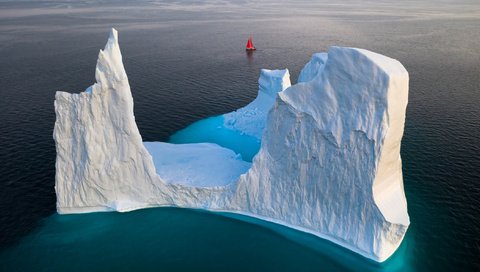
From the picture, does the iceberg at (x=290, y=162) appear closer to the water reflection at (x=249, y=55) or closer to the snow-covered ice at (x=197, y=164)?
the snow-covered ice at (x=197, y=164)

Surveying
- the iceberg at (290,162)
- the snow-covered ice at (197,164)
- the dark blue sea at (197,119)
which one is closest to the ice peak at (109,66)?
the iceberg at (290,162)

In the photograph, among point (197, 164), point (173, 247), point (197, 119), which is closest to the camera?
point (173, 247)

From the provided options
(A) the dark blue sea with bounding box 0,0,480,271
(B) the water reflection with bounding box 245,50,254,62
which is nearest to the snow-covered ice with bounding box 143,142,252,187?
(A) the dark blue sea with bounding box 0,0,480,271

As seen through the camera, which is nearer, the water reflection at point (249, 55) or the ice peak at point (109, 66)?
the ice peak at point (109, 66)

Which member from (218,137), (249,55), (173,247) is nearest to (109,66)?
(173,247)

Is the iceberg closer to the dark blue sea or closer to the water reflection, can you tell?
the dark blue sea

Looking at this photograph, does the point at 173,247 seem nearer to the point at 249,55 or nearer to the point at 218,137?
the point at 218,137
